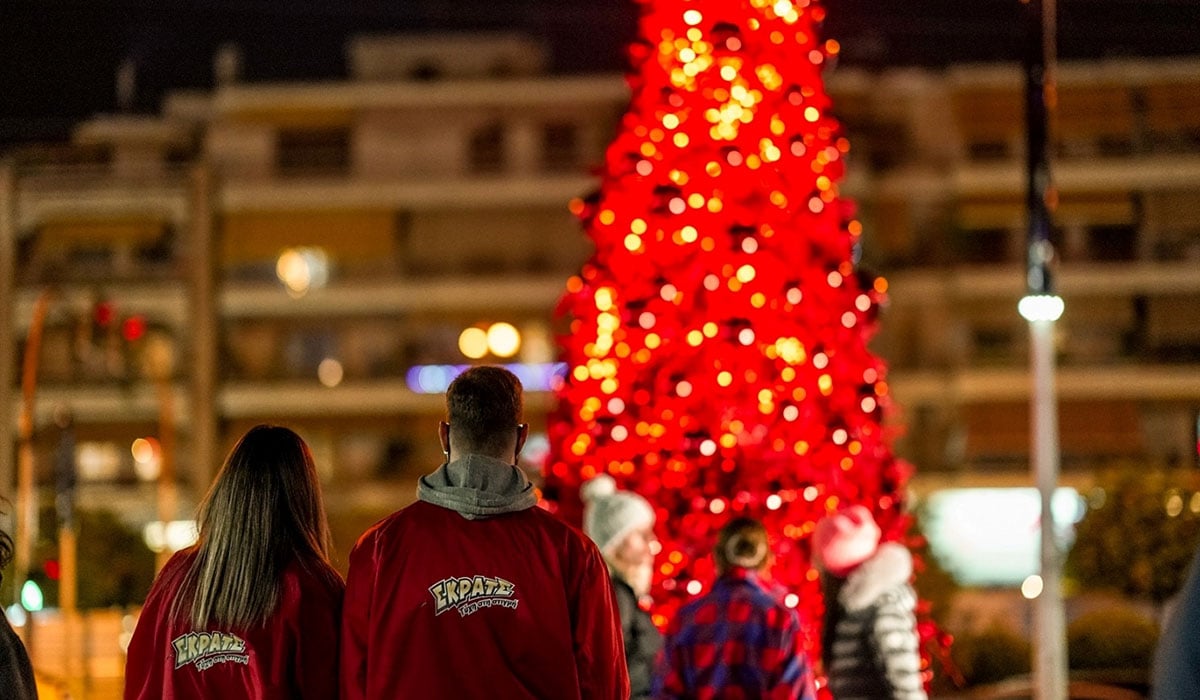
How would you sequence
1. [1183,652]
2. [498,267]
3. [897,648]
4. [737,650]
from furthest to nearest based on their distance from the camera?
[498,267]
[897,648]
[737,650]
[1183,652]

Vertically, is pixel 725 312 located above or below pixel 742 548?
above

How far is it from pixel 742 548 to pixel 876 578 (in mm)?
1404

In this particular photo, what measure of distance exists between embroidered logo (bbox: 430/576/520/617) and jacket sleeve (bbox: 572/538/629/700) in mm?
176

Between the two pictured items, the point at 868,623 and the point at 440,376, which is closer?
the point at 868,623

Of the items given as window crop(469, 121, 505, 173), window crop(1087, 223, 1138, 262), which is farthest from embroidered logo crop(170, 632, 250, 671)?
window crop(1087, 223, 1138, 262)

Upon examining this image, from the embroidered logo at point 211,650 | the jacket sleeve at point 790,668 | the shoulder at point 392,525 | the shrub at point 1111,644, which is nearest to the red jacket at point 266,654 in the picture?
the embroidered logo at point 211,650

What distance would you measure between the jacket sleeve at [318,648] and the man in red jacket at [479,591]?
10 centimetres

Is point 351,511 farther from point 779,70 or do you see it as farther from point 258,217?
point 779,70

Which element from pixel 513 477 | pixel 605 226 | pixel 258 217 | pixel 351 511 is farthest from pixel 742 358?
pixel 258 217

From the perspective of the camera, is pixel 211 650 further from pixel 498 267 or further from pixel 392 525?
pixel 498 267

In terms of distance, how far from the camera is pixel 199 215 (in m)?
42.0

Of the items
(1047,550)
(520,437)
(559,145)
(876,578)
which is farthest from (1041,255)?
(559,145)

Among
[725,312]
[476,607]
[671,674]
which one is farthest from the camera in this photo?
[725,312]

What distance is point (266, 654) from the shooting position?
162 inches
